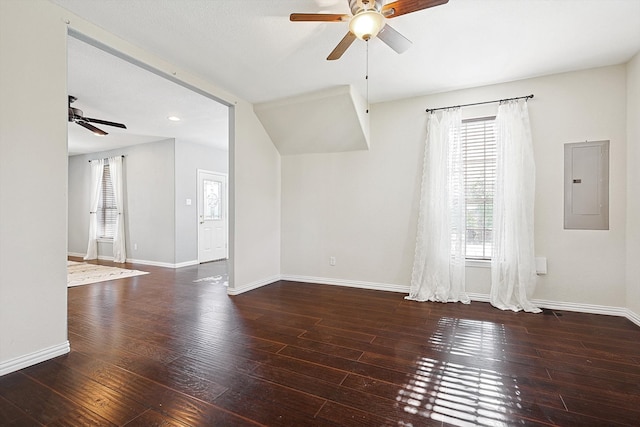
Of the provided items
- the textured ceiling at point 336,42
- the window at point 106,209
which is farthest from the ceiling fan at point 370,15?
the window at point 106,209

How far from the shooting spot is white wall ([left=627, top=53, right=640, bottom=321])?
112 inches

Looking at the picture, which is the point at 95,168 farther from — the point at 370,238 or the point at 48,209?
the point at 370,238

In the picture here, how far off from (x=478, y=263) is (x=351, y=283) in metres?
1.75

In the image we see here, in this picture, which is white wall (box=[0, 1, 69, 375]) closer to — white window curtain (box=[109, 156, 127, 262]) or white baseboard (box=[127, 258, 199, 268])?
white baseboard (box=[127, 258, 199, 268])

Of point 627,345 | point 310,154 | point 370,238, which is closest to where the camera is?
point 627,345

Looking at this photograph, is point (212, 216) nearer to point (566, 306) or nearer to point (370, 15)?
point (370, 15)

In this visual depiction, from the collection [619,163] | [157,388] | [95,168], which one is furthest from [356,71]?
[95,168]

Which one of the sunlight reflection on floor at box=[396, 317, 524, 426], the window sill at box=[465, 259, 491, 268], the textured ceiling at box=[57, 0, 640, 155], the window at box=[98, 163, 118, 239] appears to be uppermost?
the textured ceiling at box=[57, 0, 640, 155]

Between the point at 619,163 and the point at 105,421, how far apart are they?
4.87 metres

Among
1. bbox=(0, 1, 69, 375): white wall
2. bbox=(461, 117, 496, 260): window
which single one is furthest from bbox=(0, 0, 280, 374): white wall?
bbox=(461, 117, 496, 260): window

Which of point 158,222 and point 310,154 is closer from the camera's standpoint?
point 310,154

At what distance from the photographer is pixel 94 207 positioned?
6879mm

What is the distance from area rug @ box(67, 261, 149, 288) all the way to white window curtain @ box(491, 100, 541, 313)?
5744 mm

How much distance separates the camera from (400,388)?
1775 millimetres
